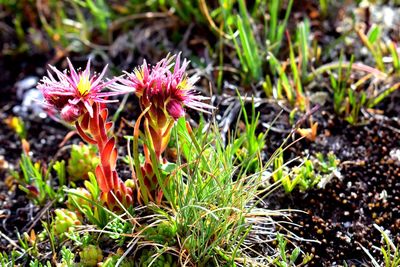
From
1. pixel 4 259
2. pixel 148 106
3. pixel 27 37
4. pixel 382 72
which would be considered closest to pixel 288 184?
pixel 148 106

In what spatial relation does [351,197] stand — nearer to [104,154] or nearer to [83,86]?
[104,154]

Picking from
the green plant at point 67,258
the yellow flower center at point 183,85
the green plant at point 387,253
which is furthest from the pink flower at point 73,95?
the green plant at point 387,253

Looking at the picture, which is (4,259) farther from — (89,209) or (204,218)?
(204,218)

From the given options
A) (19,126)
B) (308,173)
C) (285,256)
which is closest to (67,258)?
(285,256)

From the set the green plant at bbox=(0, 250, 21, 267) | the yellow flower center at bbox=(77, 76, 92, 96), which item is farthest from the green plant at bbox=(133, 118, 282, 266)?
the green plant at bbox=(0, 250, 21, 267)

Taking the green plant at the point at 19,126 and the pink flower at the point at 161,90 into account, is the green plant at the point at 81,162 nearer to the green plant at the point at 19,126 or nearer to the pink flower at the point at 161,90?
the green plant at the point at 19,126

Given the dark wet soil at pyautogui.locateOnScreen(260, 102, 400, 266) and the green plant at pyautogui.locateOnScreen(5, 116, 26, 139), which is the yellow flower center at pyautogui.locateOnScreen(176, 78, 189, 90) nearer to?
the dark wet soil at pyautogui.locateOnScreen(260, 102, 400, 266)

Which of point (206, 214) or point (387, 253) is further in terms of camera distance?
point (387, 253)

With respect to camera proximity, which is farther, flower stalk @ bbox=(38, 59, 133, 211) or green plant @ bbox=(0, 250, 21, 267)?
green plant @ bbox=(0, 250, 21, 267)
